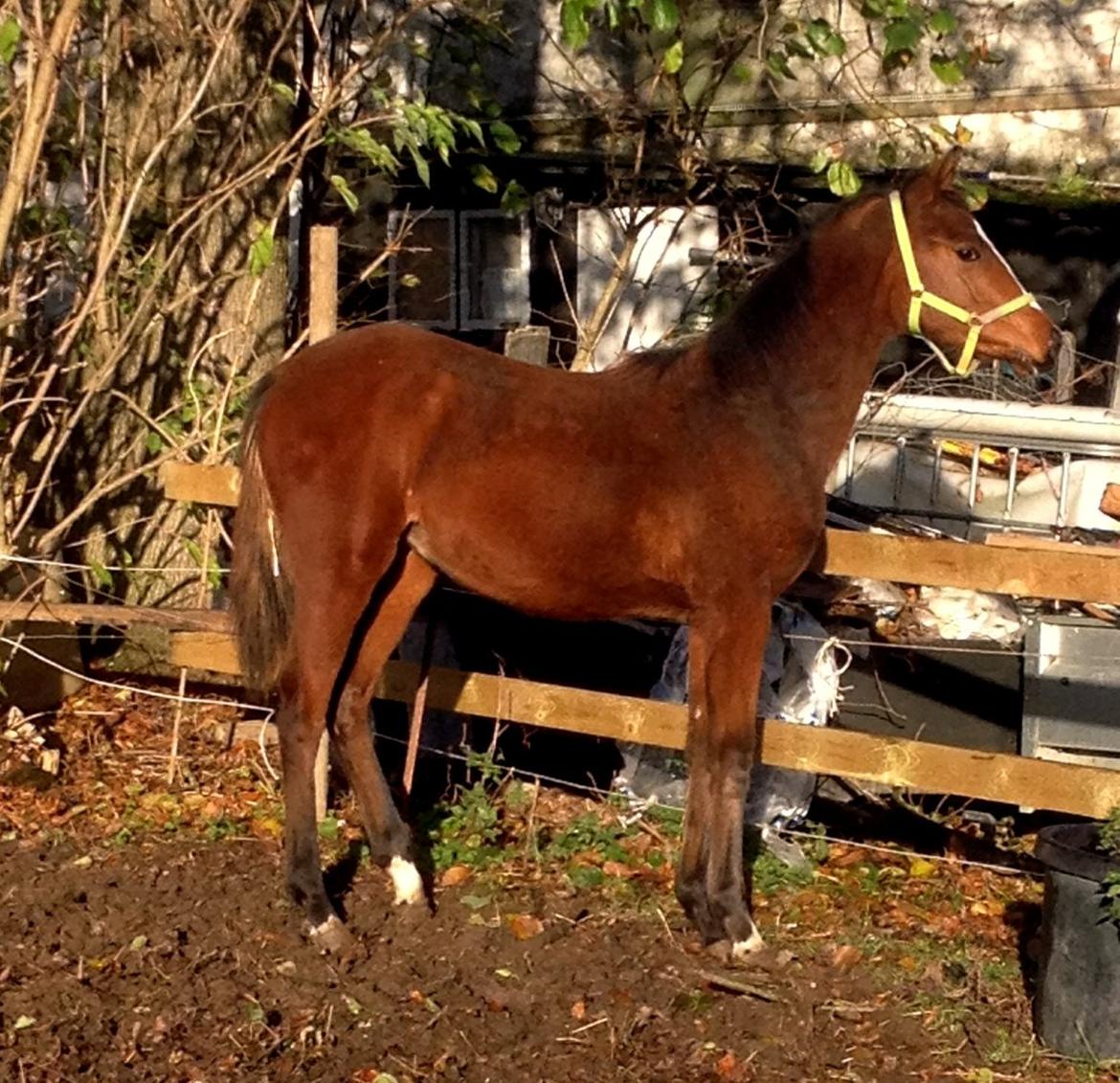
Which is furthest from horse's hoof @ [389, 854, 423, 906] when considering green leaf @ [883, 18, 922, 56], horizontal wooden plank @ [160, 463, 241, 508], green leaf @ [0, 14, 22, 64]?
green leaf @ [883, 18, 922, 56]

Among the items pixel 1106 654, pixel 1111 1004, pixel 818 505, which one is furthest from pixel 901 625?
pixel 1111 1004

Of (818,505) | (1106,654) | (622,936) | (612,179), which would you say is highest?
(612,179)

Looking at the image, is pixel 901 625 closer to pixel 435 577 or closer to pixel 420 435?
pixel 435 577

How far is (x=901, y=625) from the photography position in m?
7.08

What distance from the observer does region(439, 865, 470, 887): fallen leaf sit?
540 centimetres

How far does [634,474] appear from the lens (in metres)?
4.82

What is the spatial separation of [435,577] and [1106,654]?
2.63 m

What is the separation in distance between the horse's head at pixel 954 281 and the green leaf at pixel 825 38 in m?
0.95

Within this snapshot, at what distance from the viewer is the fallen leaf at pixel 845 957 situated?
4.84 m

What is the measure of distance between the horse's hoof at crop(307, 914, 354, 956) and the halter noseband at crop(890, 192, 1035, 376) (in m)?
2.57

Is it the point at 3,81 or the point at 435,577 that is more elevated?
the point at 3,81

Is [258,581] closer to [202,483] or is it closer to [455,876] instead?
[202,483]

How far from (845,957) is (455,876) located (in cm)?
140

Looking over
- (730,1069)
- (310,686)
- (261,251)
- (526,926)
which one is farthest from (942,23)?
(730,1069)
